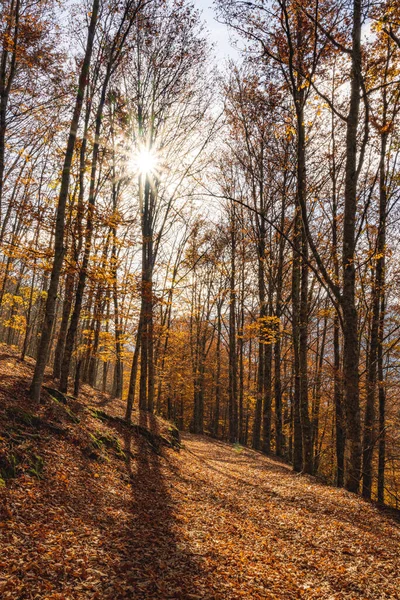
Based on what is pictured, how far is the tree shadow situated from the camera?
3.72 meters

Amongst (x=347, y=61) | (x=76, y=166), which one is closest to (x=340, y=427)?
(x=347, y=61)

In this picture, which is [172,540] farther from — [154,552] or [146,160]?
[146,160]

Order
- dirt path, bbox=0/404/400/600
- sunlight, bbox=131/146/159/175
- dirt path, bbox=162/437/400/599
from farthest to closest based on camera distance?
sunlight, bbox=131/146/159/175, dirt path, bbox=162/437/400/599, dirt path, bbox=0/404/400/600

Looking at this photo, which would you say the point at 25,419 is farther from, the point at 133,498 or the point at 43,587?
the point at 43,587

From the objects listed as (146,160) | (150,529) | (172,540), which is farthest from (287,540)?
(146,160)

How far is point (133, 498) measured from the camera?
20.8 feet

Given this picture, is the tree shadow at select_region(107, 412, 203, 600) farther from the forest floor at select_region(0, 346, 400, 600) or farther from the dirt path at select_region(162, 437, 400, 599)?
the dirt path at select_region(162, 437, 400, 599)

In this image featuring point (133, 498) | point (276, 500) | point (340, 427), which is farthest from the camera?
point (340, 427)

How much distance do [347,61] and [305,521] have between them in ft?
39.2

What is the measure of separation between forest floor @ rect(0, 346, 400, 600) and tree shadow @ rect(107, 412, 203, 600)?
0.02 meters

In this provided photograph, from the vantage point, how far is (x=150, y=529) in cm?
523

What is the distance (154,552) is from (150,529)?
0.73 metres

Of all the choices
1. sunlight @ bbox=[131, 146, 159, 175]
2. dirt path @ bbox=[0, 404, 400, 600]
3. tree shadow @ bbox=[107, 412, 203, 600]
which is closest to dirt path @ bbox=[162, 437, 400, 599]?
dirt path @ bbox=[0, 404, 400, 600]

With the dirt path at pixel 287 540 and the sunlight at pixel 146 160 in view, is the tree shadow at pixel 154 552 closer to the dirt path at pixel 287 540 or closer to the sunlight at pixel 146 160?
the dirt path at pixel 287 540
